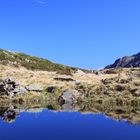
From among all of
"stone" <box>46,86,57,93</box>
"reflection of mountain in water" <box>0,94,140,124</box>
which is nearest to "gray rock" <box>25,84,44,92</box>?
"stone" <box>46,86,57,93</box>

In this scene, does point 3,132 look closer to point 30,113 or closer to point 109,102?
point 30,113

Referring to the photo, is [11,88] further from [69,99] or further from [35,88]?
[69,99]

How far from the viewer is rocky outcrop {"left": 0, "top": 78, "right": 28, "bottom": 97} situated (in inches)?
2442

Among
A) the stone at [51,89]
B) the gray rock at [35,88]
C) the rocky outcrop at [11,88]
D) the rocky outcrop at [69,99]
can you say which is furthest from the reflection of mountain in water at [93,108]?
the stone at [51,89]

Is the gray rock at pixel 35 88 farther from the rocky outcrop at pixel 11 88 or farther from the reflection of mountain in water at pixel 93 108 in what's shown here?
the reflection of mountain in water at pixel 93 108

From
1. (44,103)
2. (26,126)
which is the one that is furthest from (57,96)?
(26,126)

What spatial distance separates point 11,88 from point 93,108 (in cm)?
1665

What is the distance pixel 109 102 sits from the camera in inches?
2197

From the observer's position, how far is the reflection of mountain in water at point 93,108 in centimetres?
4328

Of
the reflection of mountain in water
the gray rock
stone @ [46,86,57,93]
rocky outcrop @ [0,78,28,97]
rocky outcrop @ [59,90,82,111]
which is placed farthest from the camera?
stone @ [46,86,57,93]

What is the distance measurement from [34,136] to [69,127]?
18.9ft

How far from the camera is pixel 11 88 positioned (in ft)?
205

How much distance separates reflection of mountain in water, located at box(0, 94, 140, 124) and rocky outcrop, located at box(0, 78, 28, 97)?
234 inches

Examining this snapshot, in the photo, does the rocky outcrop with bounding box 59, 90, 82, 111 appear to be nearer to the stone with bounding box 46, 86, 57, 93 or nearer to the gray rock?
the stone with bounding box 46, 86, 57, 93
